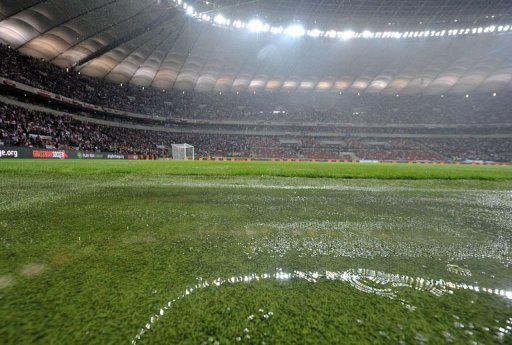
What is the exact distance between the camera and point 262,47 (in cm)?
5034

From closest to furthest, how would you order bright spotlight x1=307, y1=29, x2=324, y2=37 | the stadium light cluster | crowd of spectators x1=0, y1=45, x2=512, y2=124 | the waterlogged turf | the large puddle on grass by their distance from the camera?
the waterlogged turf, the large puddle on grass, the stadium light cluster, bright spotlight x1=307, y1=29, x2=324, y2=37, crowd of spectators x1=0, y1=45, x2=512, y2=124

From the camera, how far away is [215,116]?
5662cm

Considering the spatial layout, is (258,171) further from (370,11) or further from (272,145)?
(370,11)

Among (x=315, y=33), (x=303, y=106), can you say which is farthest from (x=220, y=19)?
(x=303, y=106)

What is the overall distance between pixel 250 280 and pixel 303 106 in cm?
6411

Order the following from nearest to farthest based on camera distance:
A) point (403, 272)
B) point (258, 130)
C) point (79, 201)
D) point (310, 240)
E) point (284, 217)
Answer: point (403, 272)
point (310, 240)
point (284, 217)
point (79, 201)
point (258, 130)

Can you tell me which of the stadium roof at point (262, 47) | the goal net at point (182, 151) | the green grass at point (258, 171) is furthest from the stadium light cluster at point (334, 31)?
the green grass at point (258, 171)

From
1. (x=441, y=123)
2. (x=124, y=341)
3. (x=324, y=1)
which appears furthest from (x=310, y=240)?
(x=441, y=123)

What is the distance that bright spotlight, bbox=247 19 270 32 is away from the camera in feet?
147

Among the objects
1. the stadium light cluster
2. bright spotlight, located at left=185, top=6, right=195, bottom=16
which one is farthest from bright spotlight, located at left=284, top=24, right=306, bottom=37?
bright spotlight, located at left=185, top=6, right=195, bottom=16

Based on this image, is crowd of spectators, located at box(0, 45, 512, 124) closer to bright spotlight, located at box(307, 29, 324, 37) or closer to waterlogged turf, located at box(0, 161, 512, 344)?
bright spotlight, located at box(307, 29, 324, 37)

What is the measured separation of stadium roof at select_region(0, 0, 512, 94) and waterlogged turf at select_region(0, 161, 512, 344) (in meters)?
38.5

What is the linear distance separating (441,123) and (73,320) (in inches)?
2600

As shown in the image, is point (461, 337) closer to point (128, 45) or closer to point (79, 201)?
point (79, 201)
